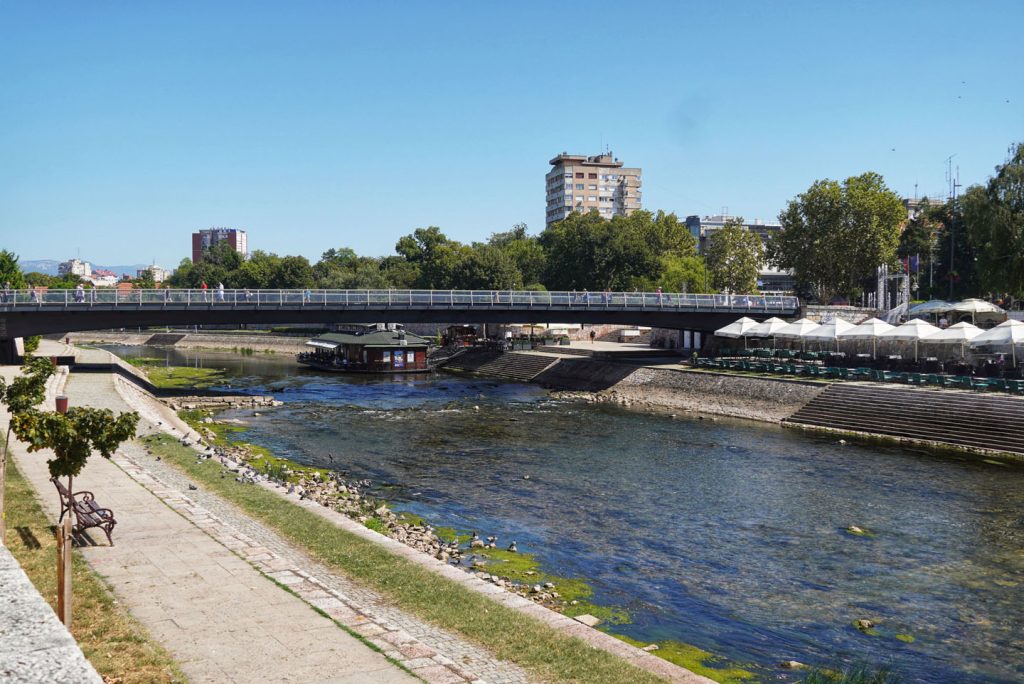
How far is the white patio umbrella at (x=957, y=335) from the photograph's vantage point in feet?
172

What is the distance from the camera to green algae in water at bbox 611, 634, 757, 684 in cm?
1681

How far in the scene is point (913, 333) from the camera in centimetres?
5491

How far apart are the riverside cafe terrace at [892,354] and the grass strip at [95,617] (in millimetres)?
45216

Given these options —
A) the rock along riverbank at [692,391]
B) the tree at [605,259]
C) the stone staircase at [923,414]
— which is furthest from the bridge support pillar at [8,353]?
the tree at [605,259]

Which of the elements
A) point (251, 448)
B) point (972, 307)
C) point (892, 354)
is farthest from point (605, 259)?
point (251, 448)

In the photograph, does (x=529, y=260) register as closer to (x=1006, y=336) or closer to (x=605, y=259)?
(x=605, y=259)

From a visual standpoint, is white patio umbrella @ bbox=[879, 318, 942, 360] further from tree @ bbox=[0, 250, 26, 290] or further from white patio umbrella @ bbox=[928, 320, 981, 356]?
tree @ bbox=[0, 250, 26, 290]

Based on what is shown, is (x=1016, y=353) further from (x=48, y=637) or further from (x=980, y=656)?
(x=48, y=637)

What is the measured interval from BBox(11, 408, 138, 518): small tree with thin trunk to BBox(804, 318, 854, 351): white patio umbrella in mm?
52062

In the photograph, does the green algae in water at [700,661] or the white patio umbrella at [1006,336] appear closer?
the green algae in water at [700,661]

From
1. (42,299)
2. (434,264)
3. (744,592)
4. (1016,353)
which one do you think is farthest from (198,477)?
(434,264)

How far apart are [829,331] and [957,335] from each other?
9953 millimetres

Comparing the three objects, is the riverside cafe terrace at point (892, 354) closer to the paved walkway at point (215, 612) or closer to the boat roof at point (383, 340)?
the boat roof at point (383, 340)

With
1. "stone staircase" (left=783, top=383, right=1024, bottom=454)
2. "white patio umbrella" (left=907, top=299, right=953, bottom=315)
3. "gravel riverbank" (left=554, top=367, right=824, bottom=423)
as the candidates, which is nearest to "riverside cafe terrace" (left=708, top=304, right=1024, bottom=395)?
"white patio umbrella" (left=907, top=299, right=953, bottom=315)
